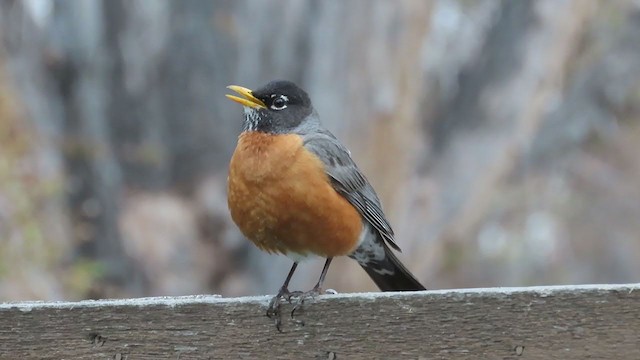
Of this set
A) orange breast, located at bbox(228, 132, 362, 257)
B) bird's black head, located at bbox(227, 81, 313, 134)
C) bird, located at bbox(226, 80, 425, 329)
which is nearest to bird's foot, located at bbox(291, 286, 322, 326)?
bird, located at bbox(226, 80, 425, 329)

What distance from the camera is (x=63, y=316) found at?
2270 mm

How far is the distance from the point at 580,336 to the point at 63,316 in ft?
3.66

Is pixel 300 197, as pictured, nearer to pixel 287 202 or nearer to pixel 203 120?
pixel 287 202

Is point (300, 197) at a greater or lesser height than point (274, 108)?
lesser

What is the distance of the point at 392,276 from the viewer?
345 centimetres

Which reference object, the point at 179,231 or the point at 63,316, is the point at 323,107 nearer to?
the point at 179,231

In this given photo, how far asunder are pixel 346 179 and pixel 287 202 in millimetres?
398

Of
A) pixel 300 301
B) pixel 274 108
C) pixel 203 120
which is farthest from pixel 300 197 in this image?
pixel 203 120

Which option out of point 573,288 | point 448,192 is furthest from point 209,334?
point 448,192

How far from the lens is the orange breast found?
336 cm

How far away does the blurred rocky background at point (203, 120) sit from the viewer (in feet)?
26.1

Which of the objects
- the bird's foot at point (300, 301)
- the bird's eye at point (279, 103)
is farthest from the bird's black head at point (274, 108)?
the bird's foot at point (300, 301)

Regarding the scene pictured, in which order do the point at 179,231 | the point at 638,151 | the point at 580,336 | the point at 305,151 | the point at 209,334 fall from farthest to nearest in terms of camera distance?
the point at 638,151 < the point at 179,231 < the point at 305,151 < the point at 209,334 < the point at 580,336

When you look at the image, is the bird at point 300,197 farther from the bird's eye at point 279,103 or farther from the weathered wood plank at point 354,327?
the weathered wood plank at point 354,327
